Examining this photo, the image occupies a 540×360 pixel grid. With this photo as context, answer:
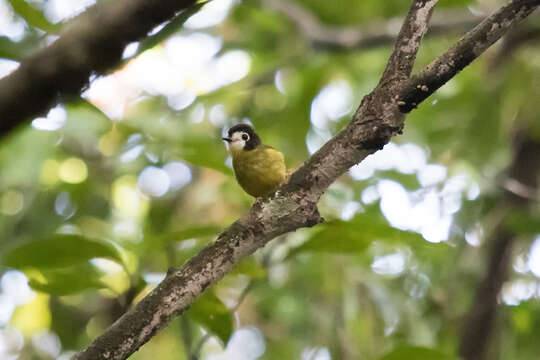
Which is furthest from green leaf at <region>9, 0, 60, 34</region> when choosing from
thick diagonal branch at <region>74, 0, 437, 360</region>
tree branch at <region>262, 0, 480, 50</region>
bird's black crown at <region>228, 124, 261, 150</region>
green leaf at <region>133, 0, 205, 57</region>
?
tree branch at <region>262, 0, 480, 50</region>

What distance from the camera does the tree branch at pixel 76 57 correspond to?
0.84 m

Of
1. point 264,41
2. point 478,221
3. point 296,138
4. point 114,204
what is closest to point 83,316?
point 114,204

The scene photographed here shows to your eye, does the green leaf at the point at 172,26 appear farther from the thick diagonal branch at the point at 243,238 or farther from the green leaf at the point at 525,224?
the green leaf at the point at 525,224

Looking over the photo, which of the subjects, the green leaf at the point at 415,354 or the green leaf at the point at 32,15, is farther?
the green leaf at the point at 415,354

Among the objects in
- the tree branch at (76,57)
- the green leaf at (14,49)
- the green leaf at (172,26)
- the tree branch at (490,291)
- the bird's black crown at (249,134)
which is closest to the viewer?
the tree branch at (76,57)

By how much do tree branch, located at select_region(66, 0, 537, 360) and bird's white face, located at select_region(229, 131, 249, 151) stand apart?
106cm

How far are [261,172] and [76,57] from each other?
1034mm

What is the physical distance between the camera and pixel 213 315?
164 cm

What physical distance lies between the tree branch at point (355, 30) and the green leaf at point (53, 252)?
1.69 m

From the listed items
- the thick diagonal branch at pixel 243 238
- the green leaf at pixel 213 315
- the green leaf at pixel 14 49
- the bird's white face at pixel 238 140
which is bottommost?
the bird's white face at pixel 238 140

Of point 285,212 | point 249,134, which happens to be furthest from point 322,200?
point 285,212

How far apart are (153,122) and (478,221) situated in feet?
5.81

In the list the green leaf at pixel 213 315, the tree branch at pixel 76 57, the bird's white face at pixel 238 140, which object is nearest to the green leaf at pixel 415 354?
the green leaf at pixel 213 315

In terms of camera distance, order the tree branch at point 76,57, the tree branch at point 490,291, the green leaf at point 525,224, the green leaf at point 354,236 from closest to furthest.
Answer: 1. the tree branch at point 76,57
2. the green leaf at point 354,236
3. the green leaf at point 525,224
4. the tree branch at point 490,291
